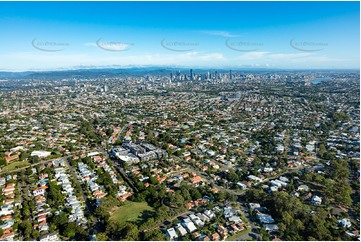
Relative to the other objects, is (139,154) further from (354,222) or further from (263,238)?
(354,222)

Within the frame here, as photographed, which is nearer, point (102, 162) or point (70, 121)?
point (102, 162)

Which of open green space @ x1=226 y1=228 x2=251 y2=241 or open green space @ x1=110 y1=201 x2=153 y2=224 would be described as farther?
open green space @ x1=110 y1=201 x2=153 y2=224

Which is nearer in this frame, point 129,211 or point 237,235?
point 237,235

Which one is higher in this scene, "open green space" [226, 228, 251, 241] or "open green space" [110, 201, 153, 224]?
"open green space" [110, 201, 153, 224]

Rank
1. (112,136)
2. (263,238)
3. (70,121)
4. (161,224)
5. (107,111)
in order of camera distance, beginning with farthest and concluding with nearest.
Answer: (107,111) < (70,121) < (112,136) < (161,224) < (263,238)

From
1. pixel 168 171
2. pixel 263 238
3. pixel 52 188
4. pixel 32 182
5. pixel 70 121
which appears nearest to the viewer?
pixel 263 238

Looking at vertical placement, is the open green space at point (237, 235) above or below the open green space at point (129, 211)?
below

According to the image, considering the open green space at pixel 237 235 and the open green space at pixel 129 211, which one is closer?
the open green space at pixel 237 235

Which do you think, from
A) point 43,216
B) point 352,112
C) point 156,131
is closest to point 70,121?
point 156,131
